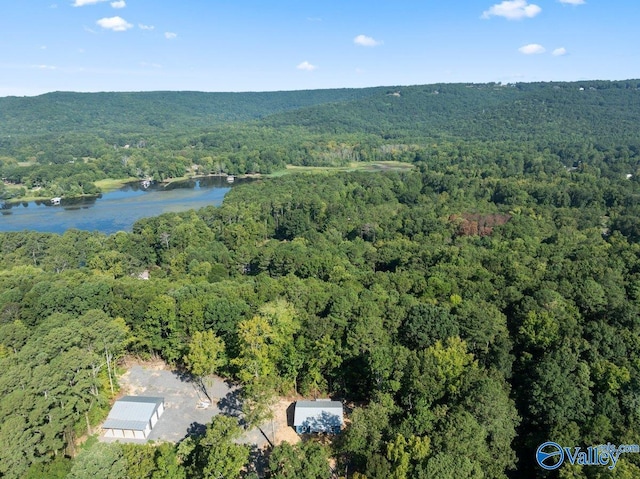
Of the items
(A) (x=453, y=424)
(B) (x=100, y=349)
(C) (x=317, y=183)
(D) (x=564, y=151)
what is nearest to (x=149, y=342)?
(B) (x=100, y=349)

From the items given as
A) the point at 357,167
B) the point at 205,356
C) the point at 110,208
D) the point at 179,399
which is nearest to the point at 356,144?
the point at 357,167

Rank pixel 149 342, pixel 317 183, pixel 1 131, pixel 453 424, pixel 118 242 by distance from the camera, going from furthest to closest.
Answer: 1. pixel 1 131
2. pixel 317 183
3. pixel 118 242
4. pixel 149 342
5. pixel 453 424

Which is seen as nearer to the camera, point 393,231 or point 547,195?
point 393,231

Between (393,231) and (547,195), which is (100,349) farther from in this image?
(547,195)

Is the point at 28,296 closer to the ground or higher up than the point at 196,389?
higher up

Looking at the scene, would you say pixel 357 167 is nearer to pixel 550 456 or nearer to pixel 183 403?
pixel 183 403

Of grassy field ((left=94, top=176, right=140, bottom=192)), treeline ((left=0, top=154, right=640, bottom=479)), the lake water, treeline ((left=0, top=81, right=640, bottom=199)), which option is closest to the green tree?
treeline ((left=0, top=154, right=640, bottom=479))
